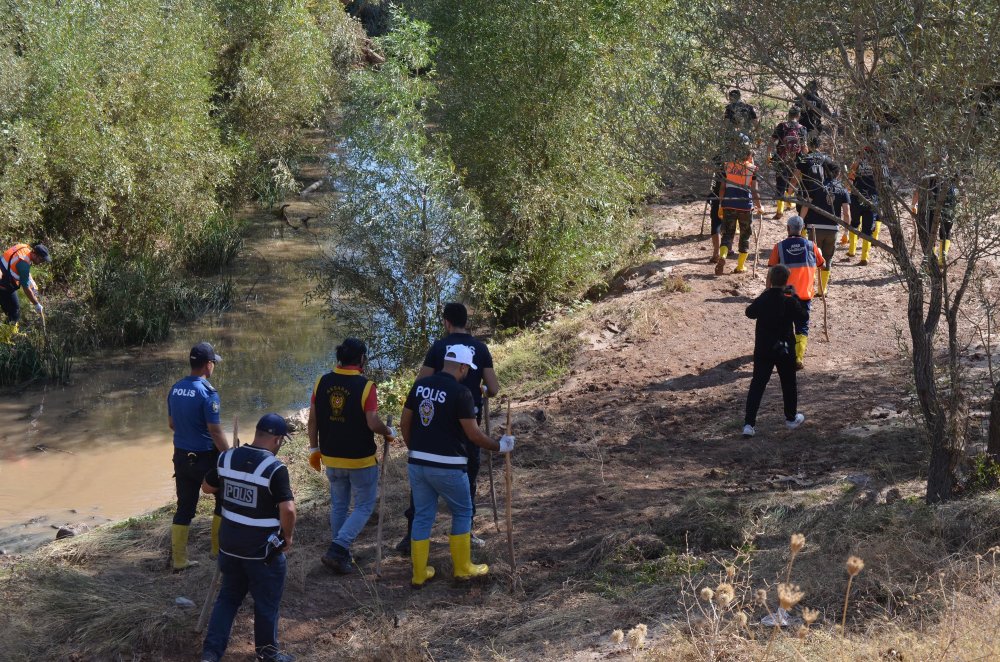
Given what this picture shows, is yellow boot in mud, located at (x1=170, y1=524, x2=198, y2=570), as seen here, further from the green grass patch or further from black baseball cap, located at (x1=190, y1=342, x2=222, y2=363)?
the green grass patch

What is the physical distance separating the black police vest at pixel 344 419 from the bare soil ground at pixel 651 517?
968 mm

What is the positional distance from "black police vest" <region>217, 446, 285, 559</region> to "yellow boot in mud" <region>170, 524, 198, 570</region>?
6.58 ft

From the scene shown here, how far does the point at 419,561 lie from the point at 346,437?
3.41 feet

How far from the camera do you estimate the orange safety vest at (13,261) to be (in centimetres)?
1459

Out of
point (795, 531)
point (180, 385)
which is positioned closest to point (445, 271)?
point (180, 385)

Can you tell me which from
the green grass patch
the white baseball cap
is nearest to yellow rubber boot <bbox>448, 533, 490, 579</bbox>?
the white baseball cap

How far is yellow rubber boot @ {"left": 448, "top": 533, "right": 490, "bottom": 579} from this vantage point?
6973 mm

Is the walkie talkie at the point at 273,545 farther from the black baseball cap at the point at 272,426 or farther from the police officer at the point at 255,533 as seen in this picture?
the black baseball cap at the point at 272,426

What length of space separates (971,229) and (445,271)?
873cm

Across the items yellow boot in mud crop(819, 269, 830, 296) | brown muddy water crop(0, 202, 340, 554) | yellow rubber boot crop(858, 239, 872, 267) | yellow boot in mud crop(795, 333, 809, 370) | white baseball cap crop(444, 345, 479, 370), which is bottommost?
brown muddy water crop(0, 202, 340, 554)

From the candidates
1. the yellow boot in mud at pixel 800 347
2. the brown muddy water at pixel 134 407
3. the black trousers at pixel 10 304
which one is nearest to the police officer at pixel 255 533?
the brown muddy water at pixel 134 407

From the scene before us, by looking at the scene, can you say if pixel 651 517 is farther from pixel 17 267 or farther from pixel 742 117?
pixel 17 267

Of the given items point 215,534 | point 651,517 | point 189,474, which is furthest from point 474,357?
point 215,534

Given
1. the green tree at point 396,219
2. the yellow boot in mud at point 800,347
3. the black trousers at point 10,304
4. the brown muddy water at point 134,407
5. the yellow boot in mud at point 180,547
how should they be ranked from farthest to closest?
the black trousers at point 10,304 → the green tree at point 396,219 → the brown muddy water at point 134,407 → the yellow boot in mud at point 800,347 → the yellow boot in mud at point 180,547
